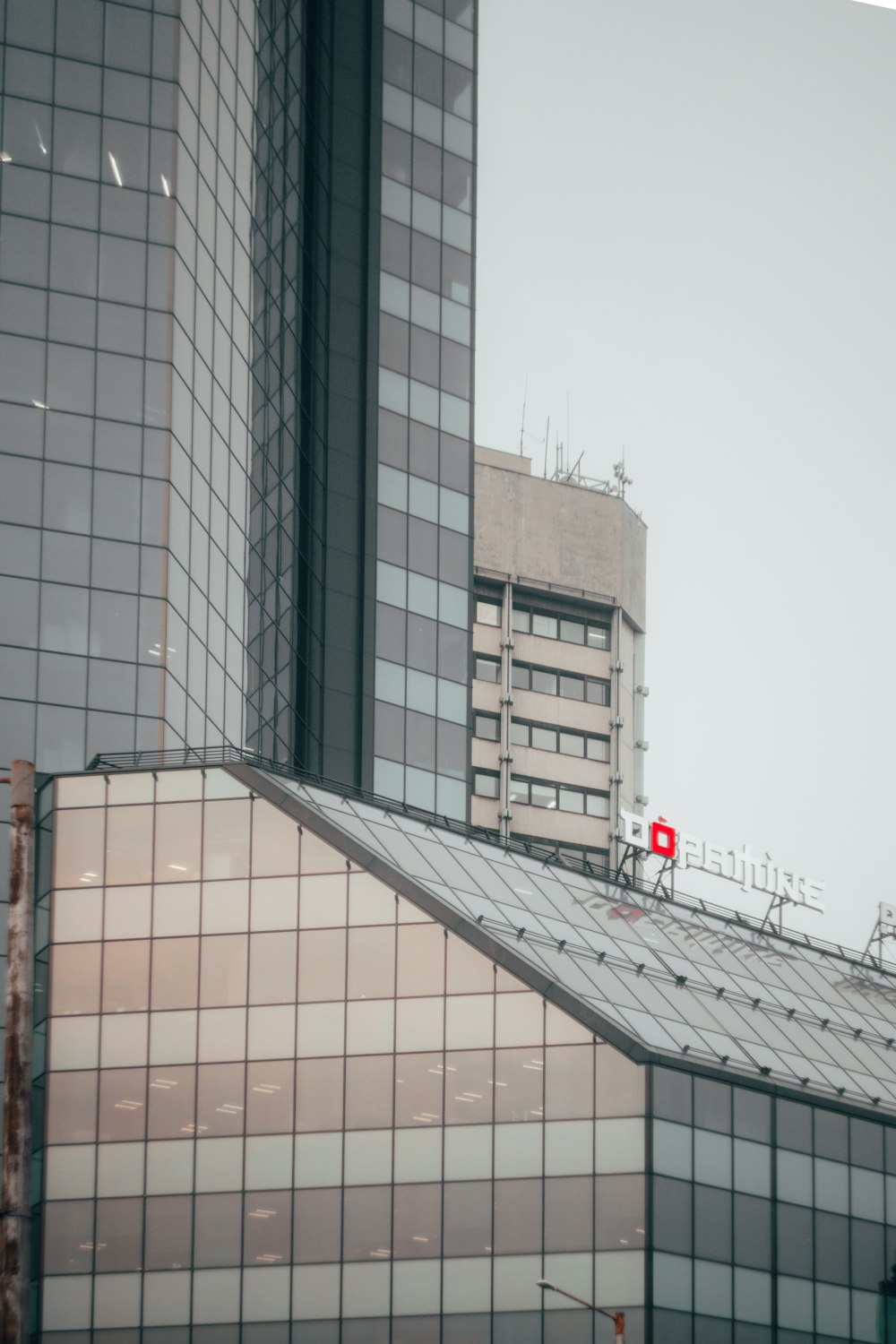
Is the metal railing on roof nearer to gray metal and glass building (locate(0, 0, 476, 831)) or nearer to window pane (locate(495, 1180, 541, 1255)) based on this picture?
gray metal and glass building (locate(0, 0, 476, 831))

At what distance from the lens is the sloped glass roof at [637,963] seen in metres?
62.9

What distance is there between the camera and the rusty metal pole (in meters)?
15.3

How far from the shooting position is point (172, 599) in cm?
7719

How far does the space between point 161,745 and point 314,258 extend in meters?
32.8

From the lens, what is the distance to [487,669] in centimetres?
14712

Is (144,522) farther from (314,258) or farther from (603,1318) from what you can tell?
(603,1318)

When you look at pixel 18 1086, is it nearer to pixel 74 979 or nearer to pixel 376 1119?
pixel 376 1119

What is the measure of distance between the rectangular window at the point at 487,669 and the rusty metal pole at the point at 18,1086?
428 ft

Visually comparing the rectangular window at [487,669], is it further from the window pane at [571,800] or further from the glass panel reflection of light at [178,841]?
the glass panel reflection of light at [178,841]

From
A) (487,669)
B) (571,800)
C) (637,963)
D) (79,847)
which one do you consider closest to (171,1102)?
(79,847)

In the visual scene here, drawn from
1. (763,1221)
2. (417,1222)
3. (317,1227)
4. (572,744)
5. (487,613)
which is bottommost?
(317,1227)

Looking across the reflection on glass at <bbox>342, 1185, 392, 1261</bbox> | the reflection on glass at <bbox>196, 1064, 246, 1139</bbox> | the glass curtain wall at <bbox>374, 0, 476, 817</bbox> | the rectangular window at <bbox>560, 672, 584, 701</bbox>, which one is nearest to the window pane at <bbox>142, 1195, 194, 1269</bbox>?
the reflection on glass at <bbox>196, 1064, 246, 1139</bbox>

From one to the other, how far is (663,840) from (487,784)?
131 feet

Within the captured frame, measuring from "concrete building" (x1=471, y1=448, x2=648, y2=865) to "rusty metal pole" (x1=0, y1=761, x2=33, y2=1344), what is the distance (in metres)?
128
